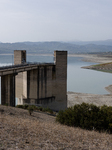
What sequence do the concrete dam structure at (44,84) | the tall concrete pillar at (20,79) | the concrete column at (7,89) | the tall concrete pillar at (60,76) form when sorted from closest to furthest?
the concrete column at (7,89)
the concrete dam structure at (44,84)
the tall concrete pillar at (60,76)
the tall concrete pillar at (20,79)

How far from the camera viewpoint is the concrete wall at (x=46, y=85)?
26266mm

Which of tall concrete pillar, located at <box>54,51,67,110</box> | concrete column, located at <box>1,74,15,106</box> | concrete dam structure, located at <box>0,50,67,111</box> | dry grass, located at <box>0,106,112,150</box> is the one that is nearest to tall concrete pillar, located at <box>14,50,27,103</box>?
concrete dam structure, located at <box>0,50,67,111</box>

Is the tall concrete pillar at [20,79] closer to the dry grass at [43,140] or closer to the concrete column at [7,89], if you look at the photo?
Answer: the concrete column at [7,89]

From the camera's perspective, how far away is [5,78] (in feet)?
69.7

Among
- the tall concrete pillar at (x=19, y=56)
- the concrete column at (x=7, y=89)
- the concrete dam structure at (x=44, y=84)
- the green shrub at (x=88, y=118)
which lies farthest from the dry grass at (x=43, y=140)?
the tall concrete pillar at (x=19, y=56)

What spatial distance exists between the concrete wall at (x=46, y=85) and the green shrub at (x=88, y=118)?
11.5 m

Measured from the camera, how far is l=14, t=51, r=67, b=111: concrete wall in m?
26.3

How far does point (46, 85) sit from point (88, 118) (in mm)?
13075

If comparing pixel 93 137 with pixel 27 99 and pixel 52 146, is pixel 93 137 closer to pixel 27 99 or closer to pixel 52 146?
pixel 52 146

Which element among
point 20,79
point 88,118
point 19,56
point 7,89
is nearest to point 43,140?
point 88,118

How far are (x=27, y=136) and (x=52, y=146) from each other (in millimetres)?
1326

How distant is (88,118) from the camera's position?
14.1m

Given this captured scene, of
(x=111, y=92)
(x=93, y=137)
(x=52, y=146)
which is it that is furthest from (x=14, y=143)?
(x=111, y=92)

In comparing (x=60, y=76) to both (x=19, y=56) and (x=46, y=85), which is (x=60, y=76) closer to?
(x=46, y=85)
